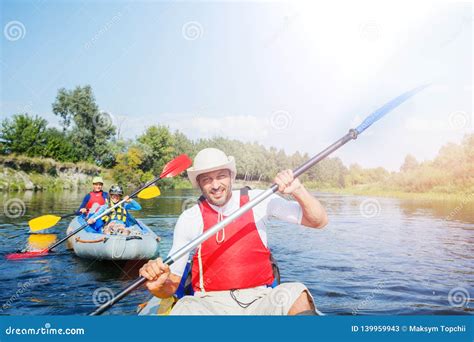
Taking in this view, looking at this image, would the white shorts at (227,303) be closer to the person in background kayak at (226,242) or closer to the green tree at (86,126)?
the person in background kayak at (226,242)

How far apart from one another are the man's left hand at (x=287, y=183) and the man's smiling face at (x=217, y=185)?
30 centimetres

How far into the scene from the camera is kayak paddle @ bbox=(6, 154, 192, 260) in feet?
15.9

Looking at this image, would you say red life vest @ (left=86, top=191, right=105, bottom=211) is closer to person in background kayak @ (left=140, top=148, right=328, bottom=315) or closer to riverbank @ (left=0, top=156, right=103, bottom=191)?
riverbank @ (left=0, top=156, right=103, bottom=191)

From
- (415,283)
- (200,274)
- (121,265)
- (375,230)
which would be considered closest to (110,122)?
(121,265)

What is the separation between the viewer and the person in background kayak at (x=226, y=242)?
2.34 metres

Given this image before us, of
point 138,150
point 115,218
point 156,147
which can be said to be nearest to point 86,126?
point 138,150

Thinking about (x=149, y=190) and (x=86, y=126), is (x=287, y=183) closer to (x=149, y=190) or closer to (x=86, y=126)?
(x=149, y=190)

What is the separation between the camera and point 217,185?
8.13ft

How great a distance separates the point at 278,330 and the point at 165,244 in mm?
4633

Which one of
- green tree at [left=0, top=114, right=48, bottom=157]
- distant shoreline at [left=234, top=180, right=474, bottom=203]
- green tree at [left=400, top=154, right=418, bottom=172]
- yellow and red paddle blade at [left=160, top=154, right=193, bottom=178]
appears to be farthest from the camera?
distant shoreline at [left=234, top=180, right=474, bottom=203]

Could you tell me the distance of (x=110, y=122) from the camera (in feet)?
28.9

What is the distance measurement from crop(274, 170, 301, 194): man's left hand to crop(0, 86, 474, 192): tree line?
15.5 ft

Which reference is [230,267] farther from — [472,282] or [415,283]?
[472,282]

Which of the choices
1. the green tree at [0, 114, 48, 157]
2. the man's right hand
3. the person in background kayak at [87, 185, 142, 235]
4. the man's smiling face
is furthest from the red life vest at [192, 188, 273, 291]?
the green tree at [0, 114, 48, 157]
